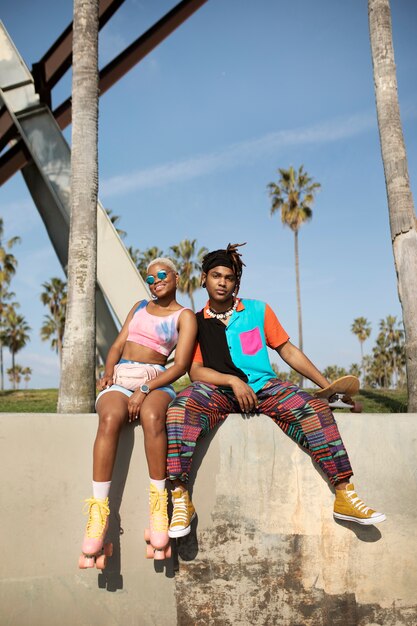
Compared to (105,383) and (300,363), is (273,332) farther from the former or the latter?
(105,383)

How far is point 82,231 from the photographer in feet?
19.1

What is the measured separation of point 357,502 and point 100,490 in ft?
5.07

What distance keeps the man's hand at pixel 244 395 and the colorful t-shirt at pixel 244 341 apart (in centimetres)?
16

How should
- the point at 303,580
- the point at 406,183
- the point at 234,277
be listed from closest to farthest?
the point at 303,580 → the point at 234,277 → the point at 406,183

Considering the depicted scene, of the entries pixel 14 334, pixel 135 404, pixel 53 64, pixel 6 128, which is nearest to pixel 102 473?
pixel 135 404

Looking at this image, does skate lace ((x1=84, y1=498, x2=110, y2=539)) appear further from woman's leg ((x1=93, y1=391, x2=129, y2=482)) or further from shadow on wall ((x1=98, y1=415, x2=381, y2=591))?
shadow on wall ((x1=98, y1=415, x2=381, y2=591))

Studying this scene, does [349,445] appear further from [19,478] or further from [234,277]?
[19,478]

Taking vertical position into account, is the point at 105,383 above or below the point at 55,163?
below

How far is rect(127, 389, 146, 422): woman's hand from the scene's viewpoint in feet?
10.3

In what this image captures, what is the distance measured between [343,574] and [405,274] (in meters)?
4.02

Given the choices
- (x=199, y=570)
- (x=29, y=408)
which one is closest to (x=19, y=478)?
(x=199, y=570)

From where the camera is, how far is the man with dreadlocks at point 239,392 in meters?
3.03

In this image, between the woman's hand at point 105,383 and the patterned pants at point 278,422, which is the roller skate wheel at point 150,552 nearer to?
the patterned pants at point 278,422

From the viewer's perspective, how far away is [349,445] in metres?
3.29
